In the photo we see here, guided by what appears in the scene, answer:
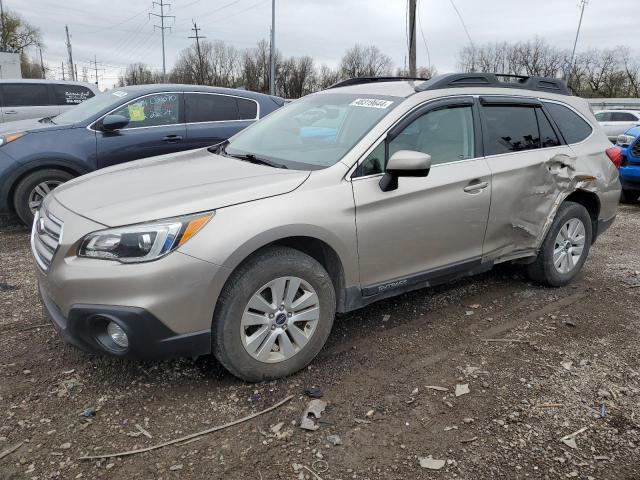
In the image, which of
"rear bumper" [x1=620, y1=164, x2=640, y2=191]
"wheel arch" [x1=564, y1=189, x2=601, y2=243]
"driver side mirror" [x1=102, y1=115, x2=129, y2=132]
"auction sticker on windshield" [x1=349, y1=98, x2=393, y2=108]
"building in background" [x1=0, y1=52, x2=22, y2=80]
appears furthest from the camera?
"building in background" [x1=0, y1=52, x2=22, y2=80]

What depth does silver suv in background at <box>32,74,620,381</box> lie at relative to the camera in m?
2.56

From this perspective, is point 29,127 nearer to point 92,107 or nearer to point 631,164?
point 92,107

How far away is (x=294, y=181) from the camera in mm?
2965

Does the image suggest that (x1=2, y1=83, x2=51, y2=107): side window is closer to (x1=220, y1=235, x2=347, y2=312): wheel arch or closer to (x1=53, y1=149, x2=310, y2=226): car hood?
(x1=53, y1=149, x2=310, y2=226): car hood

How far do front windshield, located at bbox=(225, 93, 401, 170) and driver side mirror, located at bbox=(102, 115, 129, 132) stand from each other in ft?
8.40

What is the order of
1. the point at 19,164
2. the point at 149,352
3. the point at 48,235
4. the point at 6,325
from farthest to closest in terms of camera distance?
the point at 19,164
the point at 6,325
the point at 48,235
the point at 149,352

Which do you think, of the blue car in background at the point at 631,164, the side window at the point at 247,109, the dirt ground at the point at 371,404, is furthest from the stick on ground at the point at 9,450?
the blue car in background at the point at 631,164

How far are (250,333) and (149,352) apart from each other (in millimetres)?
539

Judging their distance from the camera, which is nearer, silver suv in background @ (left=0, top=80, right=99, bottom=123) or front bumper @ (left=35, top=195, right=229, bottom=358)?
front bumper @ (left=35, top=195, right=229, bottom=358)

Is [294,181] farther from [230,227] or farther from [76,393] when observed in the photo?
[76,393]

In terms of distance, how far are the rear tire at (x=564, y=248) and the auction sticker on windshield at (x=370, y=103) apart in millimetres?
1870

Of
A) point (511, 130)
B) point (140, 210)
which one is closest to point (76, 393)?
point (140, 210)

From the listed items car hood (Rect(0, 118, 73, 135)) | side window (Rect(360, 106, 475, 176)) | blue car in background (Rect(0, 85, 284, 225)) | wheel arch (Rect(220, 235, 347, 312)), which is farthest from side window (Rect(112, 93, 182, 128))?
wheel arch (Rect(220, 235, 347, 312))

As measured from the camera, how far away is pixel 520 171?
3.97 meters
